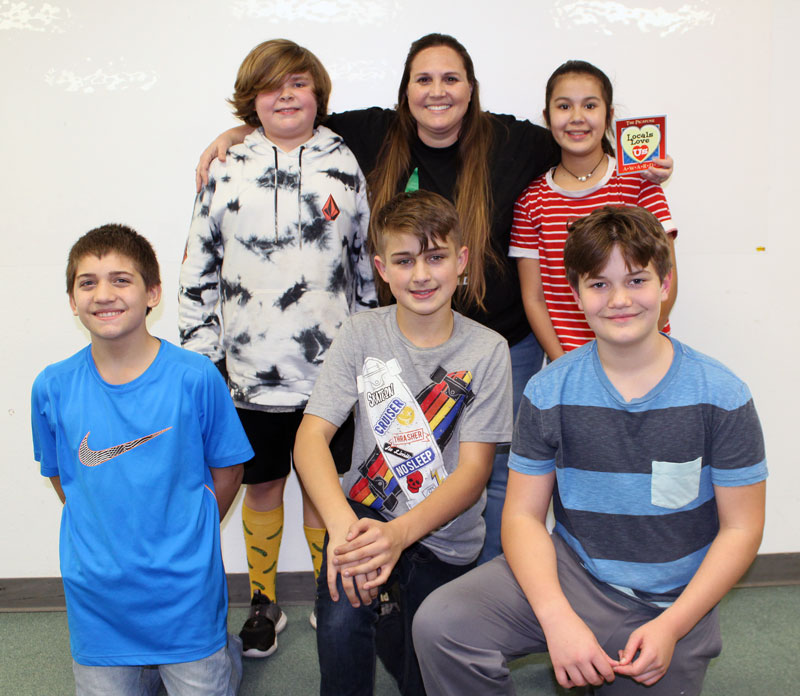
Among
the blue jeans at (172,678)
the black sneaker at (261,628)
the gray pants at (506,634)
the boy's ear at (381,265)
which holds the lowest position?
the black sneaker at (261,628)

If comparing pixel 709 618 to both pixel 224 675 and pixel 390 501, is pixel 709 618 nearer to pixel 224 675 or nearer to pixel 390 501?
pixel 390 501

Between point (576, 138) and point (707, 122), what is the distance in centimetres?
69

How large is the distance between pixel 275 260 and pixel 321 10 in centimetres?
93

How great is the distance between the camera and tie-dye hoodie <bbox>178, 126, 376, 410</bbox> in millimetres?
1771

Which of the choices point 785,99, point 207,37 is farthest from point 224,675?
point 785,99

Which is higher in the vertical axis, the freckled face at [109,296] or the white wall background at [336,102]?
the white wall background at [336,102]

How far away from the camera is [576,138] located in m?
1.82

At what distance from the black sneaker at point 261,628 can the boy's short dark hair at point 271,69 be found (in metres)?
1.45

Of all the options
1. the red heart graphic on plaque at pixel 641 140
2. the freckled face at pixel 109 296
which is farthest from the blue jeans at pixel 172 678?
the red heart graphic on plaque at pixel 641 140

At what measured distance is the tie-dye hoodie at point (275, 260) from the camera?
1.77 meters

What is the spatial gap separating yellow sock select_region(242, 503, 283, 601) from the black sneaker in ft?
0.11

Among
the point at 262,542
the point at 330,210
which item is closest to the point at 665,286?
the point at 330,210

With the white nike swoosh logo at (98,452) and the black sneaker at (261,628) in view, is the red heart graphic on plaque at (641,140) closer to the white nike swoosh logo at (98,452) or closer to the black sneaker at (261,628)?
the white nike swoosh logo at (98,452)

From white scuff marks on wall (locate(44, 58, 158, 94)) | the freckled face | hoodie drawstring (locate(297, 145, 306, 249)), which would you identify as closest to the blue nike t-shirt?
the freckled face
